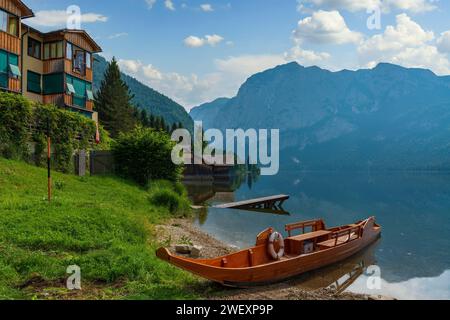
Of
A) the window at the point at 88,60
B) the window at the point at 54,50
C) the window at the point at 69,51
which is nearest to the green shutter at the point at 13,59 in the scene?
the window at the point at 54,50

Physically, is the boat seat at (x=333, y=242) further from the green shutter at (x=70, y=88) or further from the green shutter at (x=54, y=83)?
the green shutter at (x=54, y=83)

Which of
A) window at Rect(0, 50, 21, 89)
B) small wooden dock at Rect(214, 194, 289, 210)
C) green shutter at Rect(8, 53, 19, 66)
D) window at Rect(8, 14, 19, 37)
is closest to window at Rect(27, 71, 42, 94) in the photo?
green shutter at Rect(8, 53, 19, 66)

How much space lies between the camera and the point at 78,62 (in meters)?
38.2

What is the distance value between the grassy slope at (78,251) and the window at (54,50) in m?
21.4

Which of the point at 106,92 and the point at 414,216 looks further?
the point at 106,92

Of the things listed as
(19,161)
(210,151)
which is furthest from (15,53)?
(210,151)

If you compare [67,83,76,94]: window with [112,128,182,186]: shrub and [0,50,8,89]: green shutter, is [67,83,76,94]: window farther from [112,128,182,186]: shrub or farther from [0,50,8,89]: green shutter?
[112,128,182,186]: shrub

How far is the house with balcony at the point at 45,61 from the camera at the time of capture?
2908 centimetres

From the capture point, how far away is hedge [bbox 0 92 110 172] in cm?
2261

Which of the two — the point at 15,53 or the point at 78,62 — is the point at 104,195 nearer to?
the point at 15,53

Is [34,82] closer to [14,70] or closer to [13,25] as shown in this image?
[14,70]

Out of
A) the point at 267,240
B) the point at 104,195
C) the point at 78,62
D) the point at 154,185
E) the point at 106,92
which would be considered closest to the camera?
the point at 267,240

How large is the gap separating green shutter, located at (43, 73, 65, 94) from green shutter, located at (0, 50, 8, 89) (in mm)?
6760

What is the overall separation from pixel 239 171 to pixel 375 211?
6757 cm
